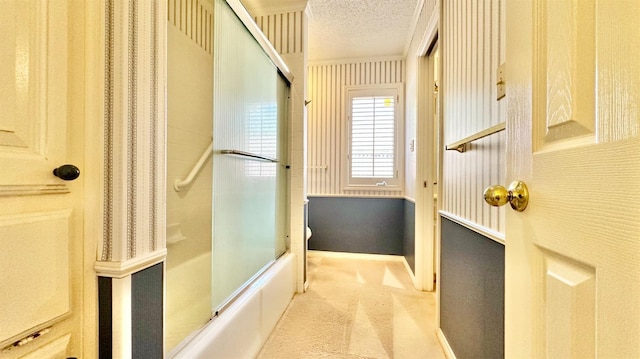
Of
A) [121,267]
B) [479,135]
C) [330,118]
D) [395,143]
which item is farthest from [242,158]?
[395,143]

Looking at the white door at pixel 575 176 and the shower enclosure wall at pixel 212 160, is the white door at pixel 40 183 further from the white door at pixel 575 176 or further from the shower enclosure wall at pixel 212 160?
the white door at pixel 575 176

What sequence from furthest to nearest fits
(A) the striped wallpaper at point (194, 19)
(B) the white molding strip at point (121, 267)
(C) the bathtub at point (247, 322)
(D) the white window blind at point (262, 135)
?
(D) the white window blind at point (262, 135) < (A) the striped wallpaper at point (194, 19) < (C) the bathtub at point (247, 322) < (B) the white molding strip at point (121, 267)

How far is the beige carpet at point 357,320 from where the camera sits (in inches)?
64.3

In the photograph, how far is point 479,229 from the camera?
117cm

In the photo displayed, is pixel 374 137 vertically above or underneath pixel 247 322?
above

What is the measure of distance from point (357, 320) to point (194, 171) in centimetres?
149

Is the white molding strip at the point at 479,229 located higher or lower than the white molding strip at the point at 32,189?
lower

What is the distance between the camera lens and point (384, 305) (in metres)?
2.23

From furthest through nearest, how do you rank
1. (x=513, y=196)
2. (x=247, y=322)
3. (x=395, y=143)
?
1. (x=395, y=143)
2. (x=247, y=322)
3. (x=513, y=196)

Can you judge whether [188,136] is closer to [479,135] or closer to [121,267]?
[121,267]

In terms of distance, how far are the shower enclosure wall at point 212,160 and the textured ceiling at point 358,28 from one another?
3.50ft

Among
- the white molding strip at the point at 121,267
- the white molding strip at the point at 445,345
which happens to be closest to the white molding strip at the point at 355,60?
the white molding strip at the point at 445,345

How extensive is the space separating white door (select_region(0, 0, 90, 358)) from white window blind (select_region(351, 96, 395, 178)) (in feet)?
10.1

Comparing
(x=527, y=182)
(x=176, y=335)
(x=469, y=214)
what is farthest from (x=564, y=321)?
(x=176, y=335)
